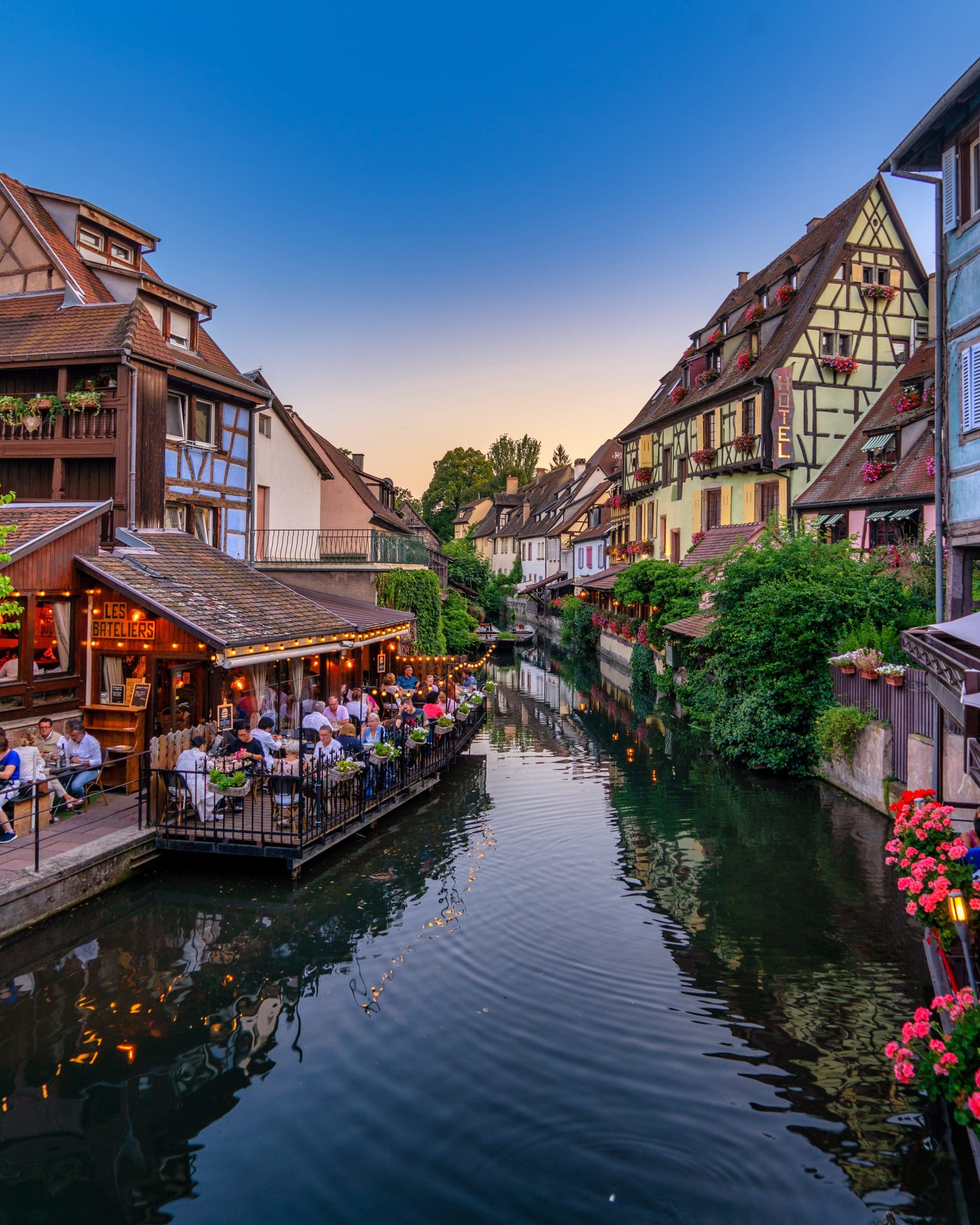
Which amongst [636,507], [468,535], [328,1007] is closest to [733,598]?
[328,1007]

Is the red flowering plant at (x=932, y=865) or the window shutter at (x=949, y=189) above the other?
the window shutter at (x=949, y=189)

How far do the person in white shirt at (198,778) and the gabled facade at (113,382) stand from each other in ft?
20.3

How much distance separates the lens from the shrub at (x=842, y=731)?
15.8 m

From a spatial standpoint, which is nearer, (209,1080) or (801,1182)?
(801,1182)

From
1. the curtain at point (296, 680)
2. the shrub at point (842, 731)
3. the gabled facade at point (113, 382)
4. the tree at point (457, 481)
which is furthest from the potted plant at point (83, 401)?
the tree at point (457, 481)

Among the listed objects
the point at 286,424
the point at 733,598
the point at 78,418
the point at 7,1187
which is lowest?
the point at 7,1187

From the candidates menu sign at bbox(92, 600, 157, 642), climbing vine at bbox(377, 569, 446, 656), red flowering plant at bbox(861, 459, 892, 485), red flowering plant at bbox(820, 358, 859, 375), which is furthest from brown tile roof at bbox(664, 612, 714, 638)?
menu sign at bbox(92, 600, 157, 642)

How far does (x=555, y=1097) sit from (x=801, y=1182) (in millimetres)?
1849

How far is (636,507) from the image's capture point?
42594 millimetres

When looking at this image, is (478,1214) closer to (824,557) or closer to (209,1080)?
(209,1080)

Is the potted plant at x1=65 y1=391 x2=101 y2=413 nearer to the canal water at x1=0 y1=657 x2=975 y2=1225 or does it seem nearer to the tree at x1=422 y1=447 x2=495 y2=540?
the canal water at x1=0 y1=657 x2=975 y2=1225

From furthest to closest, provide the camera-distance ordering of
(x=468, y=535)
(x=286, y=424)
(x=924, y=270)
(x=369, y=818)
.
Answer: (x=468, y=535), (x=924, y=270), (x=286, y=424), (x=369, y=818)

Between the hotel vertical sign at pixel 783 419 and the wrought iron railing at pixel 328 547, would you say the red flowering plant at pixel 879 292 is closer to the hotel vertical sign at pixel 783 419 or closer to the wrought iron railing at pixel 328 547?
the hotel vertical sign at pixel 783 419

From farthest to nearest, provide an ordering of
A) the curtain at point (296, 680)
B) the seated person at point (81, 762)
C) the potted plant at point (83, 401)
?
the curtain at point (296, 680) → the potted plant at point (83, 401) → the seated person at point (81, 762)
